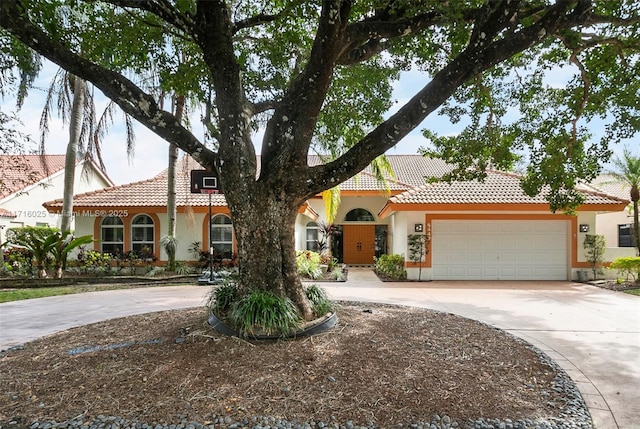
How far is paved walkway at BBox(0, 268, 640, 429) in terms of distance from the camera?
4.14 metres

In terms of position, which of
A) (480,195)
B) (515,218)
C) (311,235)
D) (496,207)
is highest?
(480,195)

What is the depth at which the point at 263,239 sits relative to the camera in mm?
4957

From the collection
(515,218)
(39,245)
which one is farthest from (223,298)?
(515,218)

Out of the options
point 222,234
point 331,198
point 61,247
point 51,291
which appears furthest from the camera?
point 222,234

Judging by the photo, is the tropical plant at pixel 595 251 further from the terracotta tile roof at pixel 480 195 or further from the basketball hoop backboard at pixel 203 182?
the basketball hoop backboard at pixel 203 182

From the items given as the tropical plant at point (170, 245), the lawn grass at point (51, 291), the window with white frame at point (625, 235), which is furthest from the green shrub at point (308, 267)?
the window with white frame at point (625, 235)

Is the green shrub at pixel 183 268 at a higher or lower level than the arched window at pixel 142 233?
lower

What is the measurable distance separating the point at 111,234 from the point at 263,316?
1365 centimetres

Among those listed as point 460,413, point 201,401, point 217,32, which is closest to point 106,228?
point 217,32

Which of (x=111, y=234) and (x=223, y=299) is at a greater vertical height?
(x=111, y=234)

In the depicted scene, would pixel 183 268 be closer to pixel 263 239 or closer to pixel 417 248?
pixel 417 248

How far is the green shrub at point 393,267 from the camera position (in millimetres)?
14281

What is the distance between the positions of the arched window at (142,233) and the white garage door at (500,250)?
Result: 35.5 ft

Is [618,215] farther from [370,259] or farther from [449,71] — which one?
[449,71]
